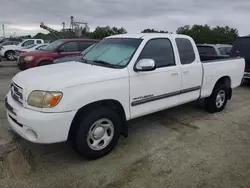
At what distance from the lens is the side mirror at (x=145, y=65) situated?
3848mm

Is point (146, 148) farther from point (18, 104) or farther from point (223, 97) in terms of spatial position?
point (223, 97)

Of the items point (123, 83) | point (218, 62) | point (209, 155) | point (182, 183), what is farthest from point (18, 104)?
point (218, 62)

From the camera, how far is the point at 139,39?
4.36m

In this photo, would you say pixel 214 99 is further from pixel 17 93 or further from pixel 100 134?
pixel 17 93

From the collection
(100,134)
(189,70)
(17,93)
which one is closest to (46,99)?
(17,93)

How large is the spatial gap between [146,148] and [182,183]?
1033mm

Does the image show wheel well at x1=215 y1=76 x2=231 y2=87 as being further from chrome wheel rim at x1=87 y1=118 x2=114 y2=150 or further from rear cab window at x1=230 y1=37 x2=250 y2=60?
rear cab window at x1=230 y1=37 x2=250 y2=60

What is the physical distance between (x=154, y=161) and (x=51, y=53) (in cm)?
804

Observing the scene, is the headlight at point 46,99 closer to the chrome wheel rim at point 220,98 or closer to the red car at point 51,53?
the chrome wheel rim at point 220,98

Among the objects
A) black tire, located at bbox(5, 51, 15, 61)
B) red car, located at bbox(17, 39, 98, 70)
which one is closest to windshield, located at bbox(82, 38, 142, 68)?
red car, located at bbox(17, 39, 98, 70)

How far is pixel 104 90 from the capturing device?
354 cm

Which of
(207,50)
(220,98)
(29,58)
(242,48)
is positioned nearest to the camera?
(220,98)

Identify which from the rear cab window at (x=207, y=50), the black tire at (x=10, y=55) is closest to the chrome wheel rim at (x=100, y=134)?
the rear cab window at (x=207, y=50)

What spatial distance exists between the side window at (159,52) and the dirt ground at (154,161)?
132 cm
